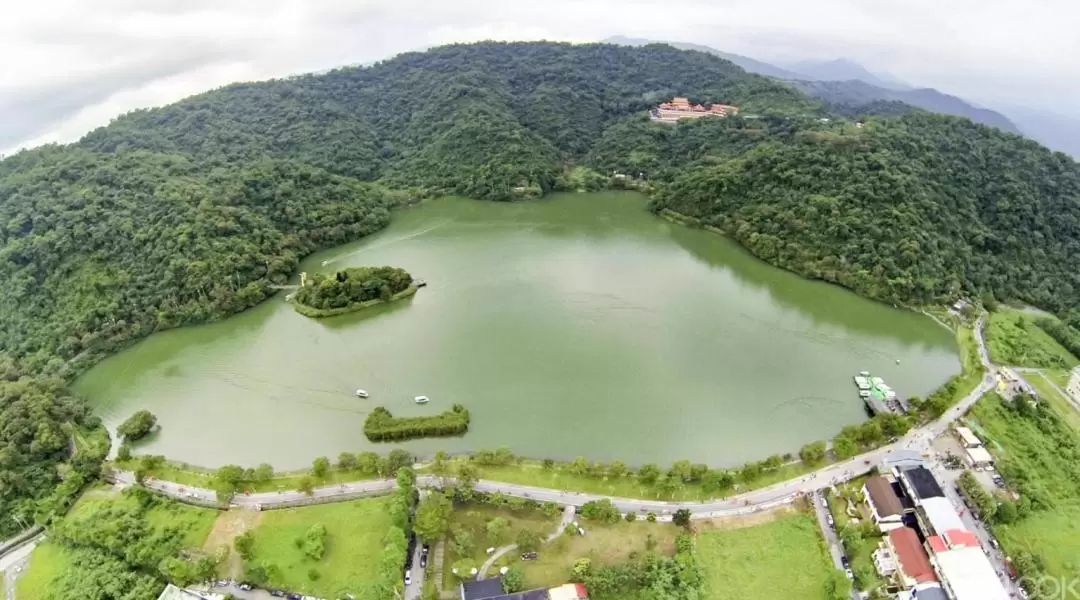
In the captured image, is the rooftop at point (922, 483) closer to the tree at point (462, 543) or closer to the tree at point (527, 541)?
the tree at point (527, 541)

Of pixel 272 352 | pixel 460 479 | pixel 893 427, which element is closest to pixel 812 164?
pixel 893 427

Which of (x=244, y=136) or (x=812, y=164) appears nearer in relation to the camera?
(x=812, y=164)

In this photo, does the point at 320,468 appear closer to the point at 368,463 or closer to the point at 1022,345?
the point at 368,463

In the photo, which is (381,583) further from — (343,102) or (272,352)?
(343,102)

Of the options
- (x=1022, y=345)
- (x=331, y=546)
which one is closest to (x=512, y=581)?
(x=331, y=546)

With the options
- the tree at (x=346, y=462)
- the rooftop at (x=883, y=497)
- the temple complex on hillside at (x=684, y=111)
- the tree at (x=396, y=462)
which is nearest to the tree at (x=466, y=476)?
the tree at (x=396, y=462)

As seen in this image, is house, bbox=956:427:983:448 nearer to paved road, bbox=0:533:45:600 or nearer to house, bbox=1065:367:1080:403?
house, bbox=1065:367:1080:403
